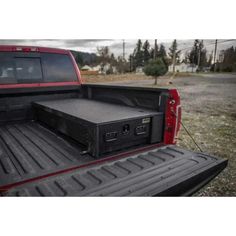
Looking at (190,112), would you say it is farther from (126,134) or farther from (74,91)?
(126,134)

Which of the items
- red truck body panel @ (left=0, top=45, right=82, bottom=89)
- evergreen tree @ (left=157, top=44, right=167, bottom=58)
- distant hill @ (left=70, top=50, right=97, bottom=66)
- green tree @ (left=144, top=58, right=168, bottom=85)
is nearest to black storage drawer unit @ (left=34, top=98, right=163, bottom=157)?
red truck body panel @ (left=0, top=45, right=82, bottom=89)

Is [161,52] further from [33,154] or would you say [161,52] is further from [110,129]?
[33,154]

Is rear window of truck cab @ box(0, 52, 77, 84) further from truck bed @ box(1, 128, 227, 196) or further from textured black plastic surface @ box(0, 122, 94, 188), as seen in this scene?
truck bed @ box(1, 128, 227, 196)

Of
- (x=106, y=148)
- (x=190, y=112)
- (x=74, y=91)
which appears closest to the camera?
(x=106, y=148)

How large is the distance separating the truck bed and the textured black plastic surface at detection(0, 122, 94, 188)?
0.04m

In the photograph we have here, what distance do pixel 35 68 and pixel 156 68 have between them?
14.5 m

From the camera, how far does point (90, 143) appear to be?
2.19 meters

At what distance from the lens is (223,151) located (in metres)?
4.28

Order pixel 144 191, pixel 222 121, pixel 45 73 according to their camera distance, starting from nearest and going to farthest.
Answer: pixel 144 191 < pixel 45 73 < pixel 222 121

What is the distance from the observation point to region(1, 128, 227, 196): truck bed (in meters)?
1.67

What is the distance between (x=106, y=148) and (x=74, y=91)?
2220mm

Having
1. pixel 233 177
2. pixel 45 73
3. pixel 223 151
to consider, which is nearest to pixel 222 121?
pixel 223 151

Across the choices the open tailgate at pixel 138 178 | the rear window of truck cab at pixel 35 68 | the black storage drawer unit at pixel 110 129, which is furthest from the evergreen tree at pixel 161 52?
the open tailgate at pixel 138 178

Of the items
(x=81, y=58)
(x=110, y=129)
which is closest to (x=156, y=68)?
(x=81, y=58)
